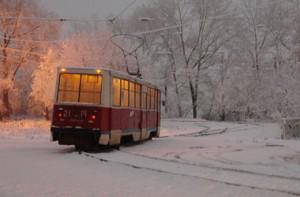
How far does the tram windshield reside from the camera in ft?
58.8

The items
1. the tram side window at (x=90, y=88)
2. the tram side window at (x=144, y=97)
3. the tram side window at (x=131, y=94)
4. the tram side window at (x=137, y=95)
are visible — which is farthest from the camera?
the tram side window at (x=144, y=97)

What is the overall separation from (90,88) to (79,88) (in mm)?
391

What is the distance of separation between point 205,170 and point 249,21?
4701cm

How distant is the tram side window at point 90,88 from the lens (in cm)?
1791

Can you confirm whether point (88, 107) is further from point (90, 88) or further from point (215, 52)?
point (215, 52)

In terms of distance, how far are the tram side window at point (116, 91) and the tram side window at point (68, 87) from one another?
1293 mm

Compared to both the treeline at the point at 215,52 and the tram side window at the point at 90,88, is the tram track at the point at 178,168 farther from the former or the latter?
the treeline at the point at 215,52

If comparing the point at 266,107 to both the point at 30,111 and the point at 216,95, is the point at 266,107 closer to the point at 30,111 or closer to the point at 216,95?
the point at 216,95

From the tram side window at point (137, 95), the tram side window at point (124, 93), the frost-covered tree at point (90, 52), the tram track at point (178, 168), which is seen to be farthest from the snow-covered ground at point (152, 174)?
the frost-covered tree at point (90, 52)

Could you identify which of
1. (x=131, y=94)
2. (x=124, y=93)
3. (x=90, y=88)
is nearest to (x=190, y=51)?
(x=131, y=94)

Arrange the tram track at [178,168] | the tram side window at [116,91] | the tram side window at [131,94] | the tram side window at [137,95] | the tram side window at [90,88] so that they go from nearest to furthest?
the tram track at [178,168] → the tram side window at [90,88] → the tram side window at [116,91] → the tram side window at [131,94] → the tram side window at [137,95]

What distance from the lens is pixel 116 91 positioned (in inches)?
734

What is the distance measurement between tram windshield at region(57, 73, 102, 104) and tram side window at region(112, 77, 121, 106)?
0.68 metres

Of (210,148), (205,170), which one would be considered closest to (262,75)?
(210,148)
